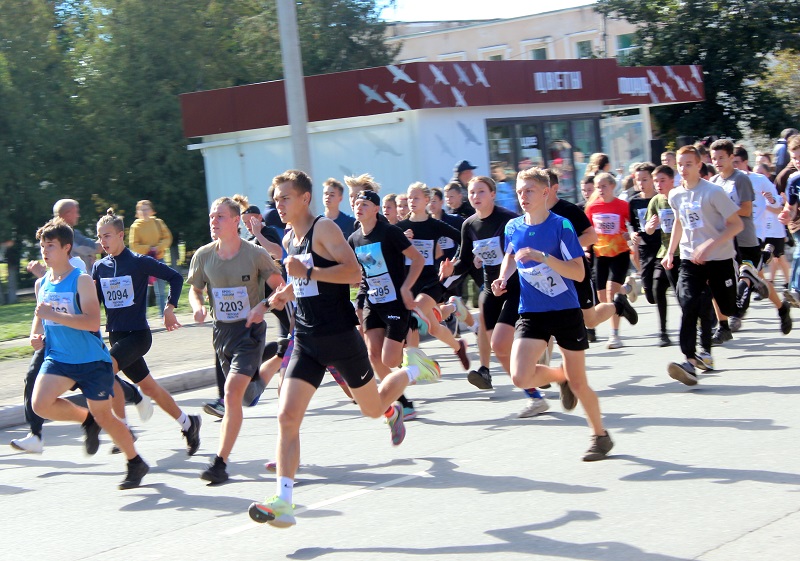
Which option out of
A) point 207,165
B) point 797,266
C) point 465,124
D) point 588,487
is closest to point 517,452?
point 588,487

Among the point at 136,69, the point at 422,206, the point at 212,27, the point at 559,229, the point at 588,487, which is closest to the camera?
the point at 588,487

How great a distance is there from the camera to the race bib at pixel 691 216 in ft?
28.7

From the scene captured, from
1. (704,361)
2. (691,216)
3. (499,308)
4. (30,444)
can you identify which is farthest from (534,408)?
(30,444)

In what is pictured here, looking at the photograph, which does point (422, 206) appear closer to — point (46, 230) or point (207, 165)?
point (46, 230)

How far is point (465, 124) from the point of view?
63.2ft

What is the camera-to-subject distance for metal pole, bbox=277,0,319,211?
12.8m

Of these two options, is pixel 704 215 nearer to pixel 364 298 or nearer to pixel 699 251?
pixel 699 251

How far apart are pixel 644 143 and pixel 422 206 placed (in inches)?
661

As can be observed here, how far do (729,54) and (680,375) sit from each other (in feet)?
97.9

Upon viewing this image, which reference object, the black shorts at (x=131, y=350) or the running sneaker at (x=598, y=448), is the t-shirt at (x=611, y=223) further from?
the black shorts at (x=131, y=350)

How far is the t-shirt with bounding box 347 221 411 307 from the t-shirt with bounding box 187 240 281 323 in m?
0.91

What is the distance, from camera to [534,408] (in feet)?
26.7

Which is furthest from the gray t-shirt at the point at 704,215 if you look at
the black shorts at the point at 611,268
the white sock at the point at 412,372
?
the white sock at the point at 412,372

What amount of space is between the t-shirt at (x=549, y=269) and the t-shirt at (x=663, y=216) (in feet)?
13.5
